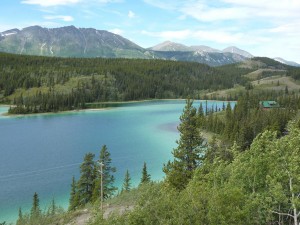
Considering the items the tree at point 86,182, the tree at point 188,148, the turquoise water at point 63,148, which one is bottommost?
the turquoise water at point 63,148

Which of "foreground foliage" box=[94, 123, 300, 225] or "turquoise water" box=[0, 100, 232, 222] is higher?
"foreground foliage" box=[94, 123, 300, 225]

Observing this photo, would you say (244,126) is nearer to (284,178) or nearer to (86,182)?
(86,182)

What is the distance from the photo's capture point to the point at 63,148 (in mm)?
93250

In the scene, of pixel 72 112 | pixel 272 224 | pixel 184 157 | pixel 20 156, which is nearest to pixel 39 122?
pixel 72 112

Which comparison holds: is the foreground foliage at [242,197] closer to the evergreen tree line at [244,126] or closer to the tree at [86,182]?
the tree at [86,182]

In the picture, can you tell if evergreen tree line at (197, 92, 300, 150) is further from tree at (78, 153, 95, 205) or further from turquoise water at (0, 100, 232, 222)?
tree at (78, 153, 95, 205)

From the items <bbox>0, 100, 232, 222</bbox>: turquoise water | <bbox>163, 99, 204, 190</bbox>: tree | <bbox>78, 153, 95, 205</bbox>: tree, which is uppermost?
<bbox>163, 99, 204, 190</bbox>: tree

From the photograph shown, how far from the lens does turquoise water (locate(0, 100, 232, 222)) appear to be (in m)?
58.4

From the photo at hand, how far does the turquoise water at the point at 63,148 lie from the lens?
58.4 metres

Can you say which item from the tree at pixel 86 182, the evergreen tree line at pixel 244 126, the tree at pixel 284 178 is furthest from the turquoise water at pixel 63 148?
the tree at pixel 284 178

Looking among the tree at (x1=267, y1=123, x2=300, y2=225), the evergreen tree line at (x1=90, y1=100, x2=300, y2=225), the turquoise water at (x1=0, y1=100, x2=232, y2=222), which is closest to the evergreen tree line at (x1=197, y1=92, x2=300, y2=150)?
the turquoise water at (x1=0, y1=100, x2=232, y2=222)

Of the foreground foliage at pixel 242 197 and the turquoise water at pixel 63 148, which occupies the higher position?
the foreground foliage at pixel 242 197

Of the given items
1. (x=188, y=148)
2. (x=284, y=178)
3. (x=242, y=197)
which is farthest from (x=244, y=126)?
(x=242, y=197)

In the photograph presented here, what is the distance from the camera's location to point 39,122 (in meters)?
146
